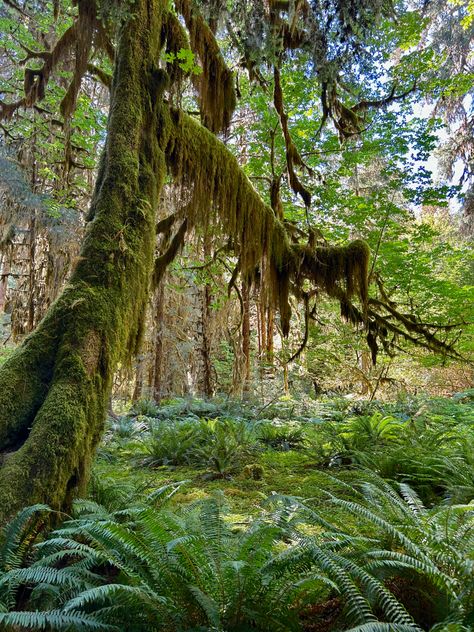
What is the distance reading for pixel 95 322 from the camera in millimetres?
3078

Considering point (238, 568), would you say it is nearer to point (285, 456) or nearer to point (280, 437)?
point (285, 456)

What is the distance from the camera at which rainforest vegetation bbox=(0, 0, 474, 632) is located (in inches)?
73.7

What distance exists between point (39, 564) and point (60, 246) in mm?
8027

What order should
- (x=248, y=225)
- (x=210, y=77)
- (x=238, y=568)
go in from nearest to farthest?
(x=238, y=568) < (x=248, y=225) < (x=210, y=77)

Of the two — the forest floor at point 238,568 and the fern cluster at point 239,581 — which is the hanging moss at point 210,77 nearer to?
the forest floor at point 238,568

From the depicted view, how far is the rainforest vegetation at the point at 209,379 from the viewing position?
1.87m

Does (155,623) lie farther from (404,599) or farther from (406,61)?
(406,61)

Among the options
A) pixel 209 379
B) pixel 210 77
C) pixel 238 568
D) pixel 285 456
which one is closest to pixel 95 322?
pixel 238 568

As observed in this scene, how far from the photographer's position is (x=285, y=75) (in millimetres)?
7656

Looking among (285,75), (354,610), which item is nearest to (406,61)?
(285,75)

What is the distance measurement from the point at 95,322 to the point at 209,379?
8.37 m

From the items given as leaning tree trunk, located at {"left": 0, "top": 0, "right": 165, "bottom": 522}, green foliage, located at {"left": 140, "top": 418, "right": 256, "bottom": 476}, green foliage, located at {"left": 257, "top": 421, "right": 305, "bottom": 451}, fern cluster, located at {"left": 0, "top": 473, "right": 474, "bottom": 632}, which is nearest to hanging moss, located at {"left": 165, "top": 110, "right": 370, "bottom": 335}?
leaning tree trunk, located at {"left": 0, "top": 0, "right": 165, "bottom": 522}

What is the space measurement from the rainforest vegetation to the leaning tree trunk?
0.02 metres

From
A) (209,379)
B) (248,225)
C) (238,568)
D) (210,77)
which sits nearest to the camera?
(238,568)
